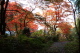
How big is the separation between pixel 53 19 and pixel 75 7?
12.0 meters

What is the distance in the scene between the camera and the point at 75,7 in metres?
4.50

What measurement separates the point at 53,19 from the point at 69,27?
330 centimetres

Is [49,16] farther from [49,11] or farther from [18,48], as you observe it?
[18,48]

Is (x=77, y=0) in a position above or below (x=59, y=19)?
above

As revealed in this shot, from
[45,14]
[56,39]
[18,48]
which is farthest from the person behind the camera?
[45,14]

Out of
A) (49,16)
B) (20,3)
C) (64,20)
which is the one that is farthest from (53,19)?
(20,3)

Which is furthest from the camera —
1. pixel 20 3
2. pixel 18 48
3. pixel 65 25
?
pixel 65 25

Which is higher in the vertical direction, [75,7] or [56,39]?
[75,7]

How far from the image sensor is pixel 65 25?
15.8 m

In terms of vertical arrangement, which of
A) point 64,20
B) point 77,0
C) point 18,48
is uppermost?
point 77,0

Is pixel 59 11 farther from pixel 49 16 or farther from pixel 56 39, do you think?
pixel 56 39

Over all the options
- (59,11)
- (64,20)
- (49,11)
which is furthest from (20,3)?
(64,20)

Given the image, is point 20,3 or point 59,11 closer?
point 20,3

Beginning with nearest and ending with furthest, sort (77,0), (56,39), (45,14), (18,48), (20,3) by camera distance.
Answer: (77,0) → (18,48) → (20,3) → (56,39) → (45,14)
